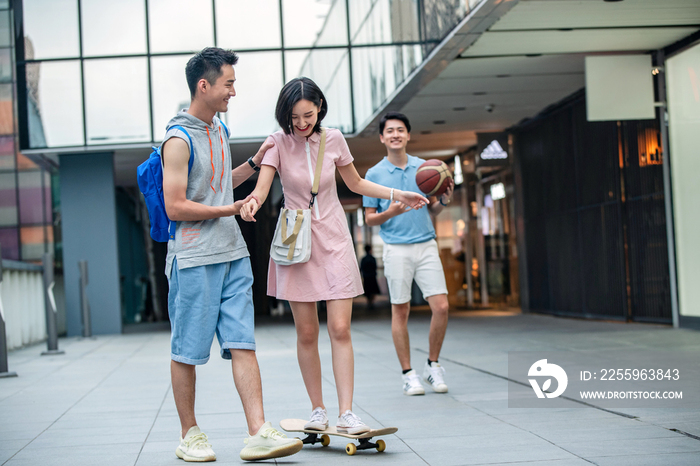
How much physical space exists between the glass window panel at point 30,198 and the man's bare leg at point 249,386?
27.7 metres

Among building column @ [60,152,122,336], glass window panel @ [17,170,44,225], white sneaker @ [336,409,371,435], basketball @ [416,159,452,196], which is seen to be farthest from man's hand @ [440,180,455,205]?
glass window panel @ [17,170,44,225]

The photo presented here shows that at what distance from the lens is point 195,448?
3861mm

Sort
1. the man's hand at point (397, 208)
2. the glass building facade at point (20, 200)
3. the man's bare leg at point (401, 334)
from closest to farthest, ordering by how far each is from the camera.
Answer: the man's hand at point (397, 208) < the man's bare leg at point (401, 334) < the glass building facade at point (20, 200)

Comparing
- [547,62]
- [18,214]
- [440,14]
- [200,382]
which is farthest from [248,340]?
[18,214]

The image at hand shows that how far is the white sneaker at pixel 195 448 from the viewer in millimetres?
3826

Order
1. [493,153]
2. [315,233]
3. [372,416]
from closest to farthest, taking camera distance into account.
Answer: [315,233] → [372,416] → [493,153]

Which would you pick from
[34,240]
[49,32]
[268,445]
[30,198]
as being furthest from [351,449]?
[30,198]

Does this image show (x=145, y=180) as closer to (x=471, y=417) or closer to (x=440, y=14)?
(x=471, y=417)

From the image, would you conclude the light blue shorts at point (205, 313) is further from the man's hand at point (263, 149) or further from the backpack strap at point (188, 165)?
the man's hand at point (263, 149)

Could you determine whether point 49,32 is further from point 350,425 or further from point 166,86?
point 350,425

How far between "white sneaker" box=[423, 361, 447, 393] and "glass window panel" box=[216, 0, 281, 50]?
1103 cm

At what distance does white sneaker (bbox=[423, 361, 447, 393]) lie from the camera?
5887 mm

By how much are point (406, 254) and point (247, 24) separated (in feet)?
36.1

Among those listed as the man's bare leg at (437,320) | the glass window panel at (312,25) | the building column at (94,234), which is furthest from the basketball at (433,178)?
the building column at (94,234)
